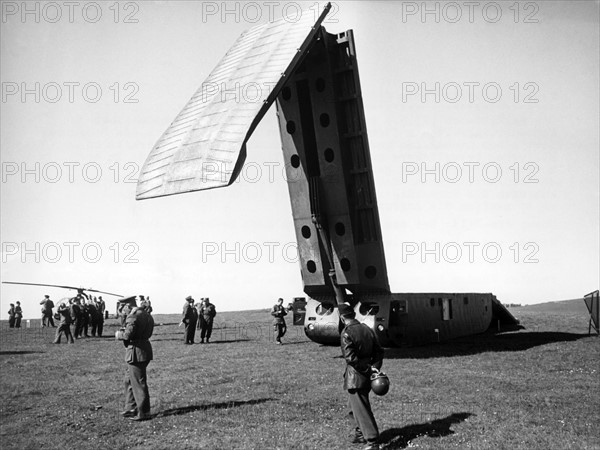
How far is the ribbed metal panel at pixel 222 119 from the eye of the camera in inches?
348

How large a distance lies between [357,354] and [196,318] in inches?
593

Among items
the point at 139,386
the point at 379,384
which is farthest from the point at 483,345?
the point at 139,386

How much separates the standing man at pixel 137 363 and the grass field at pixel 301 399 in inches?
12.0

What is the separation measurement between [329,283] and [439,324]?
15.8 feet

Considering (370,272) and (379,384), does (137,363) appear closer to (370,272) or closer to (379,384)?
(379,384)

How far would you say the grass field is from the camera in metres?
8.02

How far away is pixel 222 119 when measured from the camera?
9758 mm

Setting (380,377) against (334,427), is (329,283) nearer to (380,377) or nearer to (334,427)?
(334,427)

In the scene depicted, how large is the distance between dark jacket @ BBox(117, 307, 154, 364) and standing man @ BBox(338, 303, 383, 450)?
152 inches

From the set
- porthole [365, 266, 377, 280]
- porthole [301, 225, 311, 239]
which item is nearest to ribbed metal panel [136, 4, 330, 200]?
porthole [301, 225, 311, 239]

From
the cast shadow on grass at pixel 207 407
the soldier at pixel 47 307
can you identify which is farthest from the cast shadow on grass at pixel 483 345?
the soldier at pixel 47 307

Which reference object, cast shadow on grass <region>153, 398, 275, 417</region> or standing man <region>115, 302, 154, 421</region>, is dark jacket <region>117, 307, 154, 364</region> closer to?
standing man <region>115, 302, 154, 421</region>

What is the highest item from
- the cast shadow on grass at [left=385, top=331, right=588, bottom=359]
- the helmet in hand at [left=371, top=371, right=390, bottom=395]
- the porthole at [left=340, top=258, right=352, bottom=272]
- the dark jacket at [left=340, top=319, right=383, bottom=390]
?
the porthole at [left=340, top=258, right=352, bottom=272]

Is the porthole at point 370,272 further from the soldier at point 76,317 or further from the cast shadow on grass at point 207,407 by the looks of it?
the soldier at point 76,317
